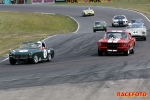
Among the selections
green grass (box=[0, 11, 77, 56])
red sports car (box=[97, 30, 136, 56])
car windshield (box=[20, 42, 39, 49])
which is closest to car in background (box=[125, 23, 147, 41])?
red sports car (box=[97, 30, 136, 56])

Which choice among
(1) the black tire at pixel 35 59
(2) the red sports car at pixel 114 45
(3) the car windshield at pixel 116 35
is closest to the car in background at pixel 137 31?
(3) the car windshield at pixel 116 35

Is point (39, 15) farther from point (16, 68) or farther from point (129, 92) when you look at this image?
point (129, 92)

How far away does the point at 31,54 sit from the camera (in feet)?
72.8

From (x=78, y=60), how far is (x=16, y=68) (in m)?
4.15

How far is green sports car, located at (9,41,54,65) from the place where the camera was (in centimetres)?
2219

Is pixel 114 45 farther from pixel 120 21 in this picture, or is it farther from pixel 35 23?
pixel 35 23

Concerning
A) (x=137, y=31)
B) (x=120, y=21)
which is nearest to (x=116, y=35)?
(x=137, y=31)

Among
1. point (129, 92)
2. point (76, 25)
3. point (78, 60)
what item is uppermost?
point (129, 92)

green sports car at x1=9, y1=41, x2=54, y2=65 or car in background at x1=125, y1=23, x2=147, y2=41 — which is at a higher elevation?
green sports car at x1=9, y1=41, x2=54, y2=65

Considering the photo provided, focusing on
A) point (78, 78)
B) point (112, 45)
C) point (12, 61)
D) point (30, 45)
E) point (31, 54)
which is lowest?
point (12, 61)

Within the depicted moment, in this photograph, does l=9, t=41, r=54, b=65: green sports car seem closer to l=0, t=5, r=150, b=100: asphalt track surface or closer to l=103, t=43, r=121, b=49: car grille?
l=0, t=5, r=150, b=100: asphalt track surface

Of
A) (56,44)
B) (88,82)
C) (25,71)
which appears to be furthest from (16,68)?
(56,44)

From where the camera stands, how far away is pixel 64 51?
29516mm

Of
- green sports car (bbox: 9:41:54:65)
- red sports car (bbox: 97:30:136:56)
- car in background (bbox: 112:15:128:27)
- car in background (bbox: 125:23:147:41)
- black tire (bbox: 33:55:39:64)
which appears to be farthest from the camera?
car in background (bbox: 112:15:128:27)
